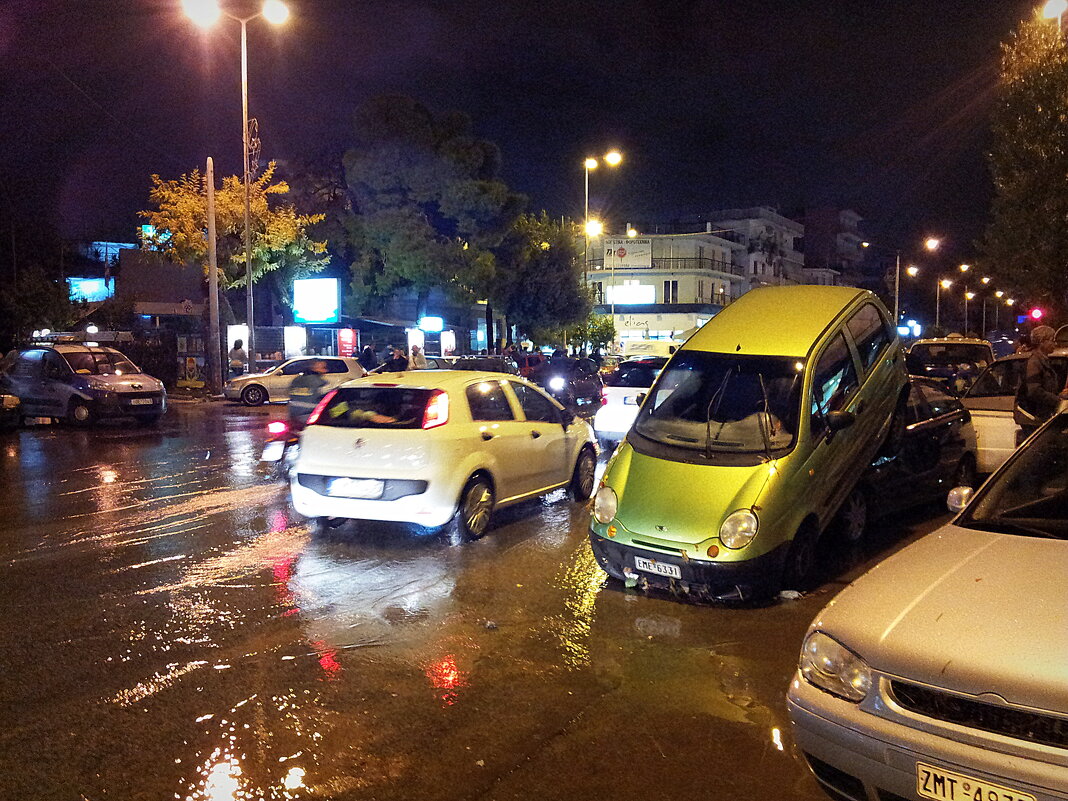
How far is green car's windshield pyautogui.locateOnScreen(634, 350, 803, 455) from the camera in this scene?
22.6 feet

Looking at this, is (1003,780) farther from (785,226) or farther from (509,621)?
(785,226)

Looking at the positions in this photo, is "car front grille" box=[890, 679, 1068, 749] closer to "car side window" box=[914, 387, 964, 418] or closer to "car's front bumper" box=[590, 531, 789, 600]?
"car's front bumper" box=[590, 531, 789, 600]

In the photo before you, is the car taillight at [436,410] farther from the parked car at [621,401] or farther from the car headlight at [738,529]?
the parked car at [621,401]

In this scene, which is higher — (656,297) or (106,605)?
(656,297)

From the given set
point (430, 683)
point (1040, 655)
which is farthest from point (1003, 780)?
point (430, 683)

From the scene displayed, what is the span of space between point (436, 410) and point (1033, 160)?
1622 centimetres

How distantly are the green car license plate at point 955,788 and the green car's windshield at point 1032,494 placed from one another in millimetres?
1537

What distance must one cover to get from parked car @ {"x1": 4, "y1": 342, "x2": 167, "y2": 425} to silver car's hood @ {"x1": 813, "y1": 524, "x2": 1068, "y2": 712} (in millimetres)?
19432

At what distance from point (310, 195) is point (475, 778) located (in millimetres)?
43415

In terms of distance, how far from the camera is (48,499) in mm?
10844

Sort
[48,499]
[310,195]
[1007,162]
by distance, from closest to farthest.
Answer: [48,499]
[1007,162]
[310,195]

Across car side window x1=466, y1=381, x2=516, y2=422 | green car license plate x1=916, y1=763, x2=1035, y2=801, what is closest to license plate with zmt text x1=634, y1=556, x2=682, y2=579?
car side window x1=466, y1=381, x2=516, y2=422

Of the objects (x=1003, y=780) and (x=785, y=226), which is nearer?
(x=1003, y=780)

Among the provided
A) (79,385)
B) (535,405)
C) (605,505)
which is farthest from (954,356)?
(79,385)
